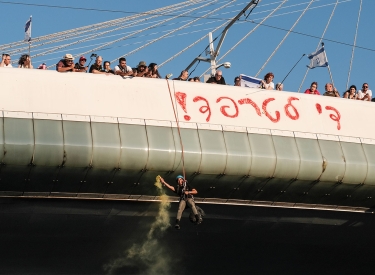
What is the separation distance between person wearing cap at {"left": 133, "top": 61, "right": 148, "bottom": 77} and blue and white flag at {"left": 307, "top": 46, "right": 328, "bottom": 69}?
46.5ft

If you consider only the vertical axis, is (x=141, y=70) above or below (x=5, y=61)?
above

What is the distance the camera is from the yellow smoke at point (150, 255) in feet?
148

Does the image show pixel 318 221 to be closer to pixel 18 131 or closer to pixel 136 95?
pixel 136 95

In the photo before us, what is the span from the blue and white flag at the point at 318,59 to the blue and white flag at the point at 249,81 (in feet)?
18.7

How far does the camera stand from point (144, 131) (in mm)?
42438

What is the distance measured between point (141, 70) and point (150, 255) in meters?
10.9

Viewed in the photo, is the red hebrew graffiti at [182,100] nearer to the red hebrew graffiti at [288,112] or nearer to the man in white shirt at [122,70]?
the man in white shirt at [122,70]

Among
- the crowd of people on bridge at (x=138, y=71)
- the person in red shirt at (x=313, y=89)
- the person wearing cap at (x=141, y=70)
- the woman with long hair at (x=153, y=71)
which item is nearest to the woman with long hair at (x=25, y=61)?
the crowd of people on bridge at (x=138, y=71)

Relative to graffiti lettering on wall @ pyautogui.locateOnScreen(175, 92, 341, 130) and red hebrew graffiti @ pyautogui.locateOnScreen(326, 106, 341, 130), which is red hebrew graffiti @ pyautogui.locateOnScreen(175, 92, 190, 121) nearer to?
graffiti lettering on wall @ pyautogui.locateOnScreen(175, 92, 341, 130)

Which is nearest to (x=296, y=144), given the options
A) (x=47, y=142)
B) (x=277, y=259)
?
(x=277, y=259)

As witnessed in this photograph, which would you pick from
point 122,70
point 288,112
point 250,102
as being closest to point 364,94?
point 288,112

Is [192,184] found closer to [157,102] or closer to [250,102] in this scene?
[157,102]

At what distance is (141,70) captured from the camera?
139ft

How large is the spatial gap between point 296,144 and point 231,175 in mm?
4430
